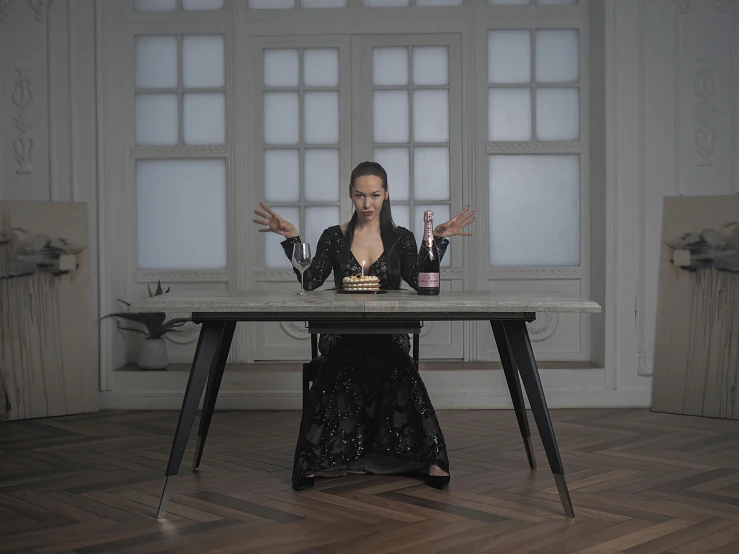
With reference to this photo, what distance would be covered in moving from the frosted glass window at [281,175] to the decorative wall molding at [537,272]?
1.39 meters

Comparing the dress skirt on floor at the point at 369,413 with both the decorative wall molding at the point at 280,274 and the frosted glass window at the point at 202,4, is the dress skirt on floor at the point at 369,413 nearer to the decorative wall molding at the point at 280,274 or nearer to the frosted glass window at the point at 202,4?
the decorative wall molding at the point at 280,274

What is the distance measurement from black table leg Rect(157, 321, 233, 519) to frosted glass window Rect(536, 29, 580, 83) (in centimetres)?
336

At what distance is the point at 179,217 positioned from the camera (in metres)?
5.75

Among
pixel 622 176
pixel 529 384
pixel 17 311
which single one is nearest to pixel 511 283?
pixel 622 176

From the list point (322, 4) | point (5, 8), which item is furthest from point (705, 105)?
point (5, 8)

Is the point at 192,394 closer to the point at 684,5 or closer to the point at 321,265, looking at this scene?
the point at 321,265

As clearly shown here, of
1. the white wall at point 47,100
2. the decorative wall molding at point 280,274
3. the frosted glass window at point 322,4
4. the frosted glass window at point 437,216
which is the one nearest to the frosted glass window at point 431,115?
the frosted glass window at point 437,216

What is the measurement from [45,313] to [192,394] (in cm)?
231

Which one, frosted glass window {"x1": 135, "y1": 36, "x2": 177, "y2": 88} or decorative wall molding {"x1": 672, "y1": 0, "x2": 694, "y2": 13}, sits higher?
decorative wall molding {"x1": 672, "y1": 0, "x2": 694, "y2": 13}

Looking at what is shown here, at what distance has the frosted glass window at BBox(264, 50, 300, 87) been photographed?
5715 millimetres

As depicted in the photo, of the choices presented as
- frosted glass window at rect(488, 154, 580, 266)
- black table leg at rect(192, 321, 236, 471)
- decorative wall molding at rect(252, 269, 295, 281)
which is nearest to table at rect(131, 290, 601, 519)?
black table leg at rect(192, 321, 236, 471)

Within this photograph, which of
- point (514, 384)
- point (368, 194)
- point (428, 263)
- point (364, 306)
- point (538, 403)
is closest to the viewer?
point (364, 306)

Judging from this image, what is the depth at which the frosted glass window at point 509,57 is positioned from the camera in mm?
5699

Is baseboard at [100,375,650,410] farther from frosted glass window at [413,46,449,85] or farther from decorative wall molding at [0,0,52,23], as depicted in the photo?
decorative wall molding at [0,0,52,23]
